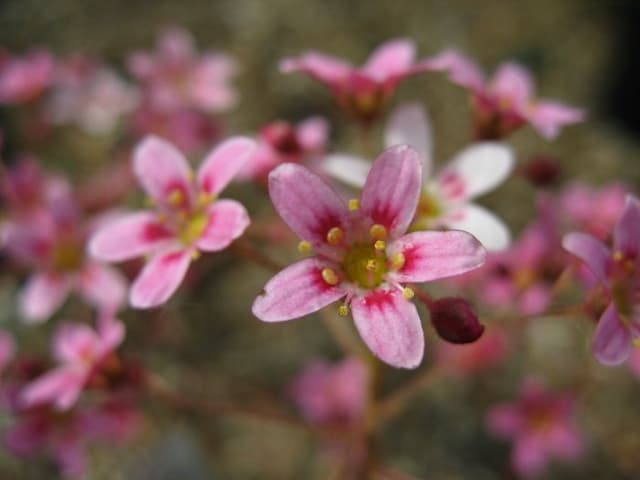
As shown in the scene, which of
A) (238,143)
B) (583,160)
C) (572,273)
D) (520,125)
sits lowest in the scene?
(583,160)

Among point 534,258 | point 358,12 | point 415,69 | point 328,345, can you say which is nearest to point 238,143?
point 415,69

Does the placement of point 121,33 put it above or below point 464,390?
above

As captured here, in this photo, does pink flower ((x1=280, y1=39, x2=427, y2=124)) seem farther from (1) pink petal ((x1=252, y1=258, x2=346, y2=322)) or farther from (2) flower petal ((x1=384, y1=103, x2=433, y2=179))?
(1) pink petal ((x1=252, y1=258, x2=346, y2=322))

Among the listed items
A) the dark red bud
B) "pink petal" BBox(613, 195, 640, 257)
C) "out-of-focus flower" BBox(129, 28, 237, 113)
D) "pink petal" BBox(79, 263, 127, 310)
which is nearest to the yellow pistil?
the dark red bud

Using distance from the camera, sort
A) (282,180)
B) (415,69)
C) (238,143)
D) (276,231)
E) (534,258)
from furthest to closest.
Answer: (276,231)
(534,258)
(415,69)
(238,143)
(282,180)

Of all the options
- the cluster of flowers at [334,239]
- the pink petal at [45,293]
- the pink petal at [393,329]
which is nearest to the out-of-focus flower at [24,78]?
the cluster of flowers at [334,239]

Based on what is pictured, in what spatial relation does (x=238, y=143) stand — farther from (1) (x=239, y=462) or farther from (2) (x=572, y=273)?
(1) (x=239, y=462)

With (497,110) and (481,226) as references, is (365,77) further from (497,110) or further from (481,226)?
(481,226)
